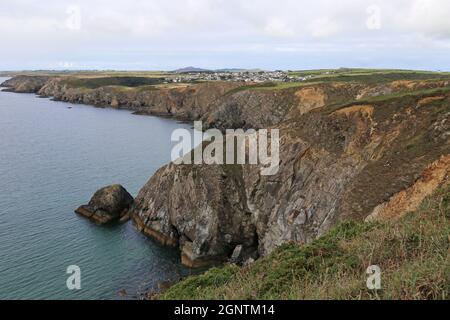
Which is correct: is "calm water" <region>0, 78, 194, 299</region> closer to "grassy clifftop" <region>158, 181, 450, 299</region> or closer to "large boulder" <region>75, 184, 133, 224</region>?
"large boulder" <region>75, 184, 133, 224</region>

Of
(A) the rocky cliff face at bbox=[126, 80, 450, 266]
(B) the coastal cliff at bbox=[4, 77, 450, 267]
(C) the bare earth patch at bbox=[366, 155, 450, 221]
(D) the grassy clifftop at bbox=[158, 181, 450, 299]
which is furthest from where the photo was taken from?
(A) the rocky cliff face at bbox=[126, 80, 450, 266]

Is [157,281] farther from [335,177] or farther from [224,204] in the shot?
[335,177]

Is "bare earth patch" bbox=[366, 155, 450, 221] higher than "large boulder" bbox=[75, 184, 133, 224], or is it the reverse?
"bare earth patch" bbox=[366, 155, 450, 221]

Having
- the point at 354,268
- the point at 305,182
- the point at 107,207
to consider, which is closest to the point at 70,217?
the point at 107,207

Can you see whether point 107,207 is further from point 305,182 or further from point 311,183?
point 311,183

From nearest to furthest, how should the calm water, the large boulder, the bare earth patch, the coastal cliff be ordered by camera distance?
the bare earth patch → the coastal cliff → the calm water → the large boulder

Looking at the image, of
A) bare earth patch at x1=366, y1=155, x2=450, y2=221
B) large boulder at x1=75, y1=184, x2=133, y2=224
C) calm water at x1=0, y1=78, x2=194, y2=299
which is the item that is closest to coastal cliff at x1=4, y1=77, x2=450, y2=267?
bare earth patch at x1=366, y1=155, x2=450, y2=221
